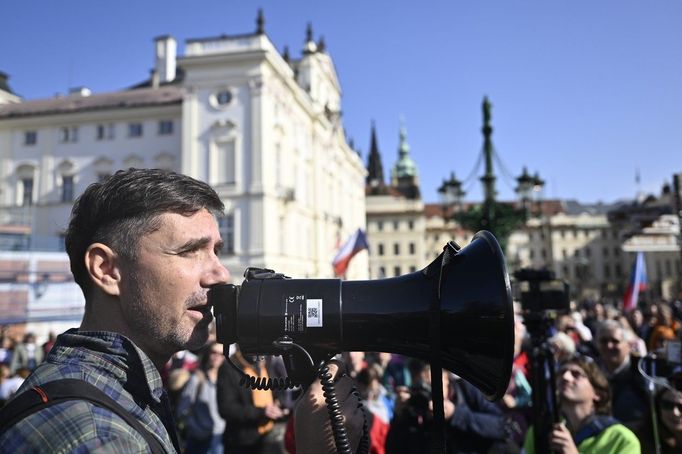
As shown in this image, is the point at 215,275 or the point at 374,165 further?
the point at 374,165

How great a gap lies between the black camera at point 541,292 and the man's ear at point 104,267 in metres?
3.02

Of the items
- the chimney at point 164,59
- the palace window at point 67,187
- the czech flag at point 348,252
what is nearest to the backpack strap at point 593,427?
the czech flag at point 348,252

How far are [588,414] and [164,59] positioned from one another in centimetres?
4584

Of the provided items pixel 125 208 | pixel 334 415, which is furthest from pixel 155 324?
pixel 334 415

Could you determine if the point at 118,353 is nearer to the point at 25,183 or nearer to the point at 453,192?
the point at 453,192

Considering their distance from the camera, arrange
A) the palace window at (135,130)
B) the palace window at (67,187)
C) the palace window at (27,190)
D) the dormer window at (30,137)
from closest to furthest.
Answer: the palace window at (135,130) → the palace window at (67,187) → the palace window at (27,190) → the dormer window at (30,137)

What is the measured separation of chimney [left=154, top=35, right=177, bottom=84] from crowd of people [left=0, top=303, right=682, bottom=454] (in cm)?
3969

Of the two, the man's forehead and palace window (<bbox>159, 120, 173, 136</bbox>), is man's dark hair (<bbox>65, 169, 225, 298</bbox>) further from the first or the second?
palace window (<bbox>159, 120, 173, 136</bbox>)

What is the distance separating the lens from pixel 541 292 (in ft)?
12.4

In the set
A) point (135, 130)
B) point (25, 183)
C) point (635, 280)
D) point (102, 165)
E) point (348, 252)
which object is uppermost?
point (135, 130)

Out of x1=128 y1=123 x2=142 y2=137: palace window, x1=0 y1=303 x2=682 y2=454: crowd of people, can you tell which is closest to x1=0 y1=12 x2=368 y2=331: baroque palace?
x1=128 y1=123 x2=142 y2=137: palace window

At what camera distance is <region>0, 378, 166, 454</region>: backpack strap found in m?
1.13

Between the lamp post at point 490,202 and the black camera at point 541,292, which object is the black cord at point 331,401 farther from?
the lamp post at point 490,202

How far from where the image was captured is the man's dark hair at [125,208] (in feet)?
4.80
